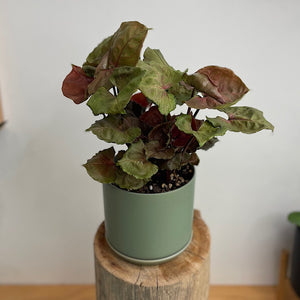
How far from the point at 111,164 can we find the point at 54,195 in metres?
0.70

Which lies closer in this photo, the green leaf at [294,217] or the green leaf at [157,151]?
the green leaf at [157,151]

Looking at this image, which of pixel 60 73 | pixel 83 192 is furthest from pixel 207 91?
pixel 83 192

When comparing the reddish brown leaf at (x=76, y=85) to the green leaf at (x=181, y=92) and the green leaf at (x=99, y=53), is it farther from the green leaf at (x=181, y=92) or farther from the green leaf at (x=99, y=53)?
the green leaf at (x=181, y=92)

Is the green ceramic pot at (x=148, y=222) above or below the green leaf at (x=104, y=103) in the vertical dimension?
below

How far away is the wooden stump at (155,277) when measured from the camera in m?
0.89

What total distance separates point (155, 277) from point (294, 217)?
744 millimetres

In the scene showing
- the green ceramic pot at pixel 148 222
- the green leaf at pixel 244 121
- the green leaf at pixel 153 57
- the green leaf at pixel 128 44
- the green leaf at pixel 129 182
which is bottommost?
the green ceramic pot at pixel 148 222

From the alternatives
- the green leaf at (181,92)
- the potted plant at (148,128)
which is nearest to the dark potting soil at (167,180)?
the potted plant at (148,128)

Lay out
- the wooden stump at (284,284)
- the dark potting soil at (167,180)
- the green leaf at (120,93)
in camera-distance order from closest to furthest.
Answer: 1. the green leaf at (120,93)
2. the dark potting soil at (167,180)
3. the wooden stump at (284,284)

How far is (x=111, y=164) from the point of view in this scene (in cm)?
85

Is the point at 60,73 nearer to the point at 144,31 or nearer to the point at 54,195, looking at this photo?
the point at 54,195

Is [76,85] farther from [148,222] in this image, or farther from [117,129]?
[148,222]

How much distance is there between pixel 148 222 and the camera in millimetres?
853

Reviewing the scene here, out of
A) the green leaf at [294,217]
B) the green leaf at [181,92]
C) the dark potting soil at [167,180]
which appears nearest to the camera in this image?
the green leaf at [181,92]
